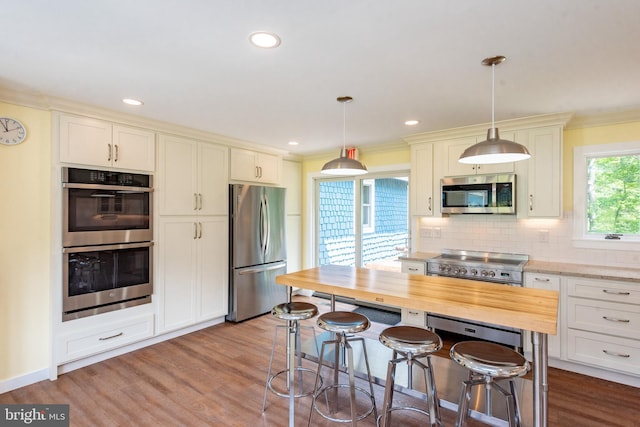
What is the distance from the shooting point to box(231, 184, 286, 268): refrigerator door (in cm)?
425

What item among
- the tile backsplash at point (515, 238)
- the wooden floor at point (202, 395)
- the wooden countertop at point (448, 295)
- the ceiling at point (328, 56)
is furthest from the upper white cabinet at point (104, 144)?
the tile backsplash at point (515, 238)

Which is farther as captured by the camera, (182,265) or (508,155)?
(182,265)

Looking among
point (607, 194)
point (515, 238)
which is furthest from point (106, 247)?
point (607, 194)

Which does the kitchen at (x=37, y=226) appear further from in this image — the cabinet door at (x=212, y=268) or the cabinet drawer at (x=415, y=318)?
the cabinet drawer at (x=415, y=318)

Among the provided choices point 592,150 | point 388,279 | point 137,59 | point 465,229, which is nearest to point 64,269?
point 137,59

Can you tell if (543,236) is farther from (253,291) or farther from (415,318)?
(253,291)

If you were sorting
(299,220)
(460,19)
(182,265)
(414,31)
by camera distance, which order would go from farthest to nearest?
1. (299,220)
2. (182,265)
3. (414,31)
4. (460,19)

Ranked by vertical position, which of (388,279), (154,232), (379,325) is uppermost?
(154,232)

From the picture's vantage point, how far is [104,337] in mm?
3174

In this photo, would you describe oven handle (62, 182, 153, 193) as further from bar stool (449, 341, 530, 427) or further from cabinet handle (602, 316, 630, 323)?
cabinet handle (602, 316, 630, 323)

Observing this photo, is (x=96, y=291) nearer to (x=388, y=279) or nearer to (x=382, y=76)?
(x=388, y=279)

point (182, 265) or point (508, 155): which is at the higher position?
point (508, 155)

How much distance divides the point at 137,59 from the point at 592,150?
162 inches

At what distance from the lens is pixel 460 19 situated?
65.9 inches
